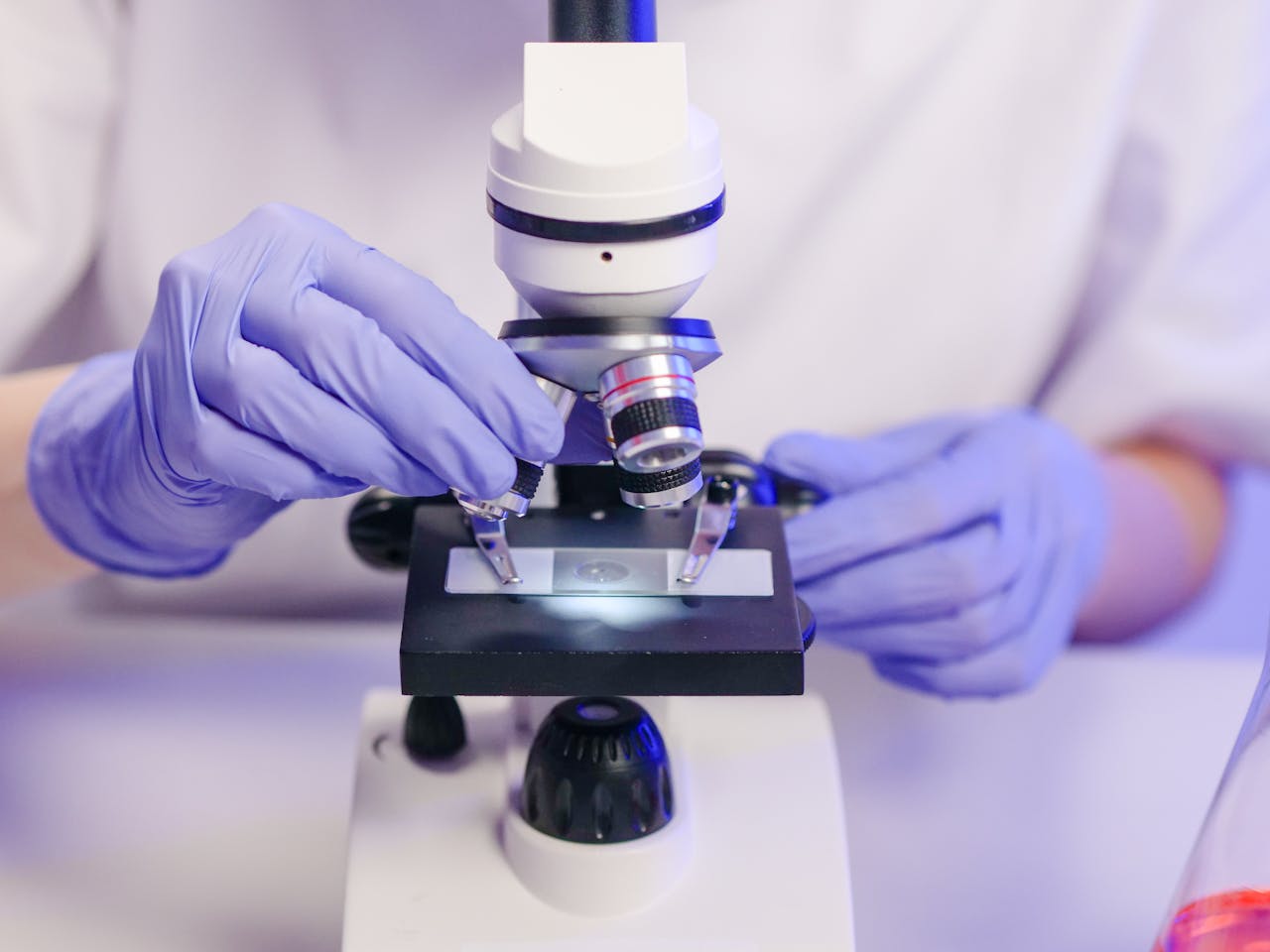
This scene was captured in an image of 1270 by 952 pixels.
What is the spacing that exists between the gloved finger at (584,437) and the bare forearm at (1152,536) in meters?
0.72

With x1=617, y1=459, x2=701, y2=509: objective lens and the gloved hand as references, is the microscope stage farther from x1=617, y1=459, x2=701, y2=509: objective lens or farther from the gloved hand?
the gloved hand

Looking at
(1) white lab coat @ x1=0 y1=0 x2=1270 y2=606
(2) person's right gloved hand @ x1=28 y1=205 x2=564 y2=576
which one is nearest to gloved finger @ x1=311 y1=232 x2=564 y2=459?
(2) person's right gloved hand @ x1=28 y1=205 x2=564 y2=576

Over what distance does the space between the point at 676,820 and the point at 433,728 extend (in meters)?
0.18

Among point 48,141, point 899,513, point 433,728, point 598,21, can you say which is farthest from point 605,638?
point 48,141

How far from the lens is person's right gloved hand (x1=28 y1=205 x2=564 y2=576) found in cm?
77

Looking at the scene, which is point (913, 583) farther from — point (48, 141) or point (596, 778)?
point (48, 141)

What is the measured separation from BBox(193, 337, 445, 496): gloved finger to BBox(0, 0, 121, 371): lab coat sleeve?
1.75 ft

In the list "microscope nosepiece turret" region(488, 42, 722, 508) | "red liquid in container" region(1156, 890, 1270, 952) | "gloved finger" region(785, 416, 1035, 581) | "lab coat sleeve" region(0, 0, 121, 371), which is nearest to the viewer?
"microscope nosepiece turret" region(488, 42, 722, 508)

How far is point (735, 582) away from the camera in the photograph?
82 cm

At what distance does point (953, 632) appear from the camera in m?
1.15

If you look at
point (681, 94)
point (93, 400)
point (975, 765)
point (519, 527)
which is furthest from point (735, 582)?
point (93, 400)

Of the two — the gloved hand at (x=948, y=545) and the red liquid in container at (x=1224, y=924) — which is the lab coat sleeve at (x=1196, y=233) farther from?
the red liquid in container at (x=1224, y=924)

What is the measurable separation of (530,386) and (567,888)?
0.30 meters

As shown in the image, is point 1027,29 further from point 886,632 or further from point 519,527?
point 519,527
